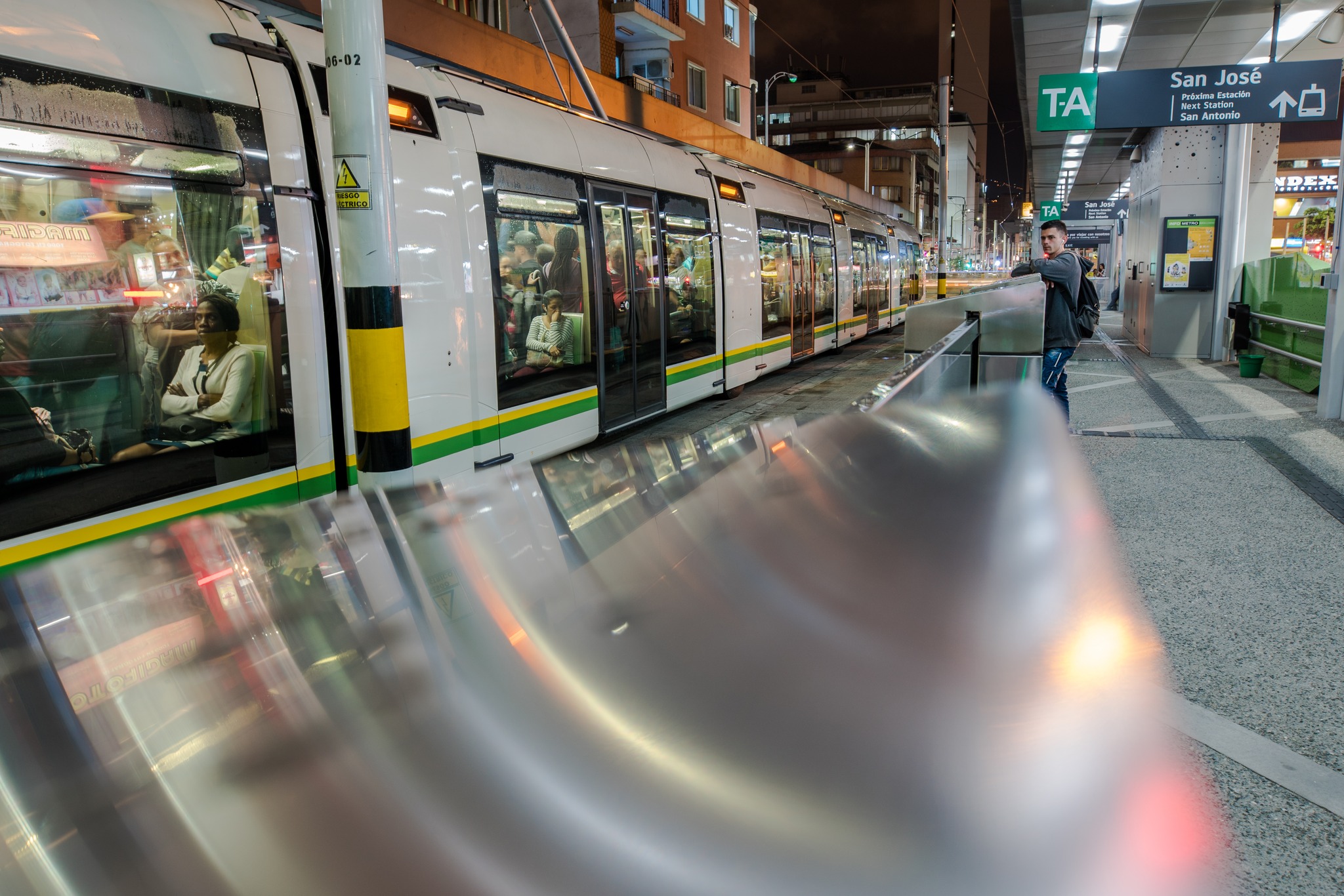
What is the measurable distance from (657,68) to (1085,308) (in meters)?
27.0

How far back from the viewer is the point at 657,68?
1236 inches

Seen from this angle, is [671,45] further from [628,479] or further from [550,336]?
[628,479]

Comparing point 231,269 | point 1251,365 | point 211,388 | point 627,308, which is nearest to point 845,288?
point 1251,365

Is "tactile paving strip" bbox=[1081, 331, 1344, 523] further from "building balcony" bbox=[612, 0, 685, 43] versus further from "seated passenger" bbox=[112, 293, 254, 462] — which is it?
"building balcony" bbox=[612, 0, 685, 43]

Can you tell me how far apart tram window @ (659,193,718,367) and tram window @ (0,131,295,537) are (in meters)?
5.68

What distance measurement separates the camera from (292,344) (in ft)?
16.2

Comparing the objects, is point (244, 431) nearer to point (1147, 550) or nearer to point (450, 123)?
point (450, 123)

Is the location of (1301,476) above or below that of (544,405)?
below

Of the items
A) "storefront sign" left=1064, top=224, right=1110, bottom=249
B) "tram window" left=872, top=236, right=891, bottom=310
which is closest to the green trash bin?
"tram window" left=872, top=236, right=891, bottom=310

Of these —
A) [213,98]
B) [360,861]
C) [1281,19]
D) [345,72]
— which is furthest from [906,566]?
[1281,19]

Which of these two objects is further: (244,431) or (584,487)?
(244,431)

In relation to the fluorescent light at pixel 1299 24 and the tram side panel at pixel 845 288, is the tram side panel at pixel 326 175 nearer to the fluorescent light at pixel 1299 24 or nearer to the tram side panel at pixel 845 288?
the fluorescent light at pixel 1299 24

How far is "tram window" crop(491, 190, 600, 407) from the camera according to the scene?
Result: 22.6 feet

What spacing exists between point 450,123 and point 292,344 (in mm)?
2278
